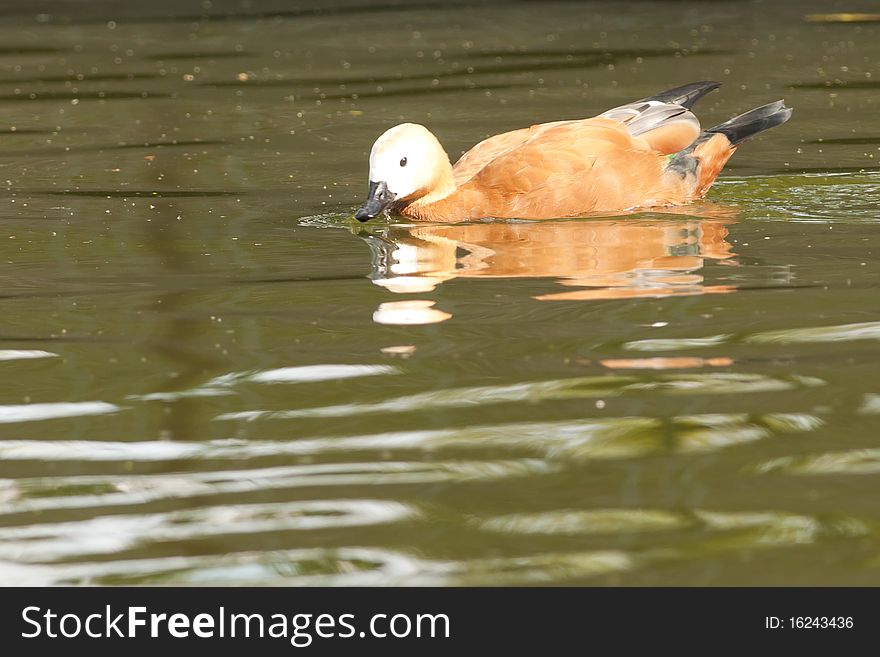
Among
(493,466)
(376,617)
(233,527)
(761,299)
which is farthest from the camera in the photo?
(761,299)

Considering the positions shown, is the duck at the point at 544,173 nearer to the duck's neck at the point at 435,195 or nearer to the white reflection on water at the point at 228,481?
the duck's neck at the point at 435,195

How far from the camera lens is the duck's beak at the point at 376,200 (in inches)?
286

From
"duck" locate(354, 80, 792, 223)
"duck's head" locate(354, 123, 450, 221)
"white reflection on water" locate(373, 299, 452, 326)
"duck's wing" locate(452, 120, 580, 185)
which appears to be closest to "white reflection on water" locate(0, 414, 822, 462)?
"white reflection on water" locate(373, 299, 452, 326)

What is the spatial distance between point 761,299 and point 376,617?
9.10 feet

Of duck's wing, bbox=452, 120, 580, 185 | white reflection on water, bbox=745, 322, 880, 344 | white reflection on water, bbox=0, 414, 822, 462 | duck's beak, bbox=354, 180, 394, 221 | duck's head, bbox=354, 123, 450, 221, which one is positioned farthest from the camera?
duck's wing, bbox=452, 120, 580, 185

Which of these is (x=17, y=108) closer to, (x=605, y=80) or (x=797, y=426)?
(x=605, y=80)

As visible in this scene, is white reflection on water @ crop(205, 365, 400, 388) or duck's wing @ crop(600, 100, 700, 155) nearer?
white reflection on water @ crop(205, 365, 400, 388)

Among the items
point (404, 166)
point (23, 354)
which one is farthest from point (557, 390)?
point (404, 166)

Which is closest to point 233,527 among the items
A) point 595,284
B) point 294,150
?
point 595,284

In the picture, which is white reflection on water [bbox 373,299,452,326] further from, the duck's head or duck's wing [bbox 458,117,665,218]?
duck's wing [bbox 458,117,665,218]

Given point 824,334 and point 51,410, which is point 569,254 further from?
point 51,410

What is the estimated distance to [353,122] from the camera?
10625 millimetres

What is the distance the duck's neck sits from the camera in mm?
7562

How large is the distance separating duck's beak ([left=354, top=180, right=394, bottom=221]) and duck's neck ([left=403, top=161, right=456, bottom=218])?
0.24 m
